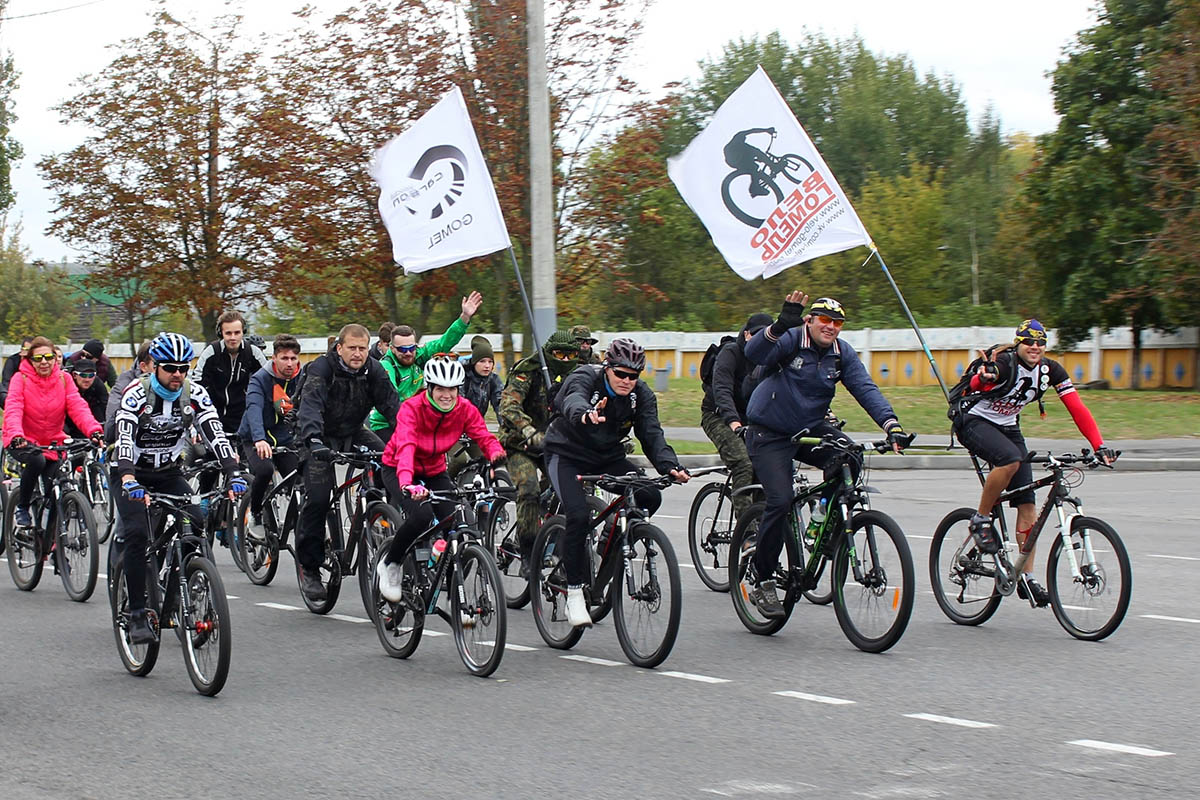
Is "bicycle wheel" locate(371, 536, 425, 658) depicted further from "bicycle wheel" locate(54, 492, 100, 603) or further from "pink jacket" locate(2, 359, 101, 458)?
"pink jacket" locate(2, 359, 101, 458)

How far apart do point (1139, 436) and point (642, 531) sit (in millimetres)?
18680

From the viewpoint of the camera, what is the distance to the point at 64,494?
35.3ft

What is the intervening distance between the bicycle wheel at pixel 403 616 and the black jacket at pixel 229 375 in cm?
362

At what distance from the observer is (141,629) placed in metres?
7.84

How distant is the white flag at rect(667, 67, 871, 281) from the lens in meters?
14.6

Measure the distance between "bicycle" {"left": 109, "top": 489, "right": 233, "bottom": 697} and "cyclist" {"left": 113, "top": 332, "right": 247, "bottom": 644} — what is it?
0.22ft

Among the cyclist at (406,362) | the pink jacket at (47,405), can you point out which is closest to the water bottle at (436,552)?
the cyclist at (406,362)

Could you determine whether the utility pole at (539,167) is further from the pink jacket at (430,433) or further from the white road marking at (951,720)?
the white road marking at (951,720)

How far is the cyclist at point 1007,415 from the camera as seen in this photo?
8914mm

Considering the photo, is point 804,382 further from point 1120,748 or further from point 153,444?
point 153,444

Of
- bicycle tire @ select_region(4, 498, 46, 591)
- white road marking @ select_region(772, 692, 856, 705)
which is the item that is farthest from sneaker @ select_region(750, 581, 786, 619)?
bicycle tire @ select_region(4, 498, 46, 591)

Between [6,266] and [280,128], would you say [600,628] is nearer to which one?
[280,128]

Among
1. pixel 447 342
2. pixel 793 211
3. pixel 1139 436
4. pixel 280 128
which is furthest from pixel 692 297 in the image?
pixel 447 342

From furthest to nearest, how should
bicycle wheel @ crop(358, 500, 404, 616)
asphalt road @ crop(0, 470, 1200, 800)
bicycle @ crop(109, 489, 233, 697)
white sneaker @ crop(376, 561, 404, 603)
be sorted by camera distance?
bicycle wheel @ crop(358, 500, 404, 616) < white sneaker @ crop(376, 561, 404, 603) < bicycle @ crop(109, 489, 233, 697) < asphalt road @ crop(0, 470, 1200, 800)
